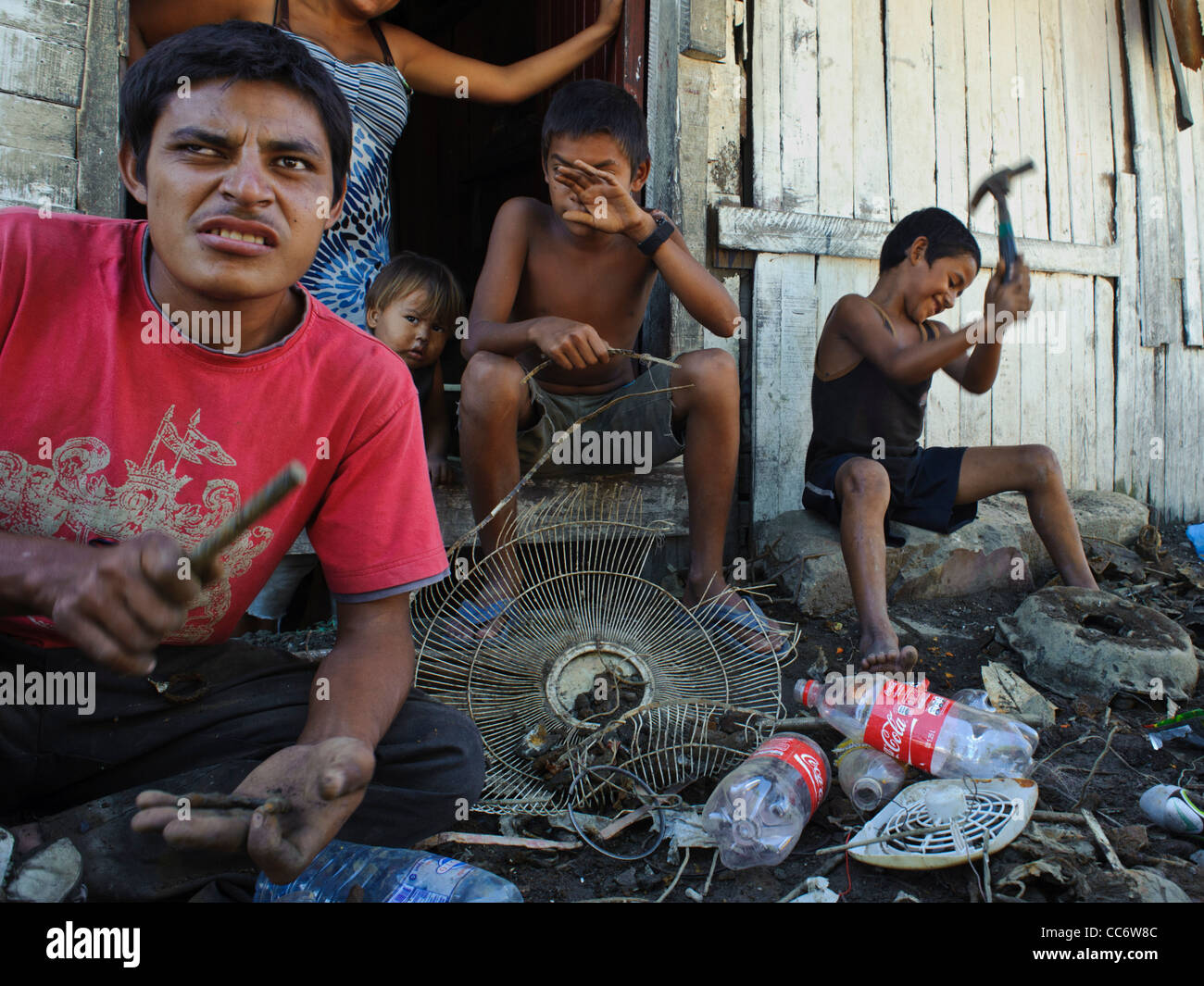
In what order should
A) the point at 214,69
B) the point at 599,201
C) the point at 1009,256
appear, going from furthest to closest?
the point at 1009,256 → the point at 599,201 → the point at 214,69

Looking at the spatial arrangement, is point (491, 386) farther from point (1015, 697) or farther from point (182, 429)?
point (1015, 697)

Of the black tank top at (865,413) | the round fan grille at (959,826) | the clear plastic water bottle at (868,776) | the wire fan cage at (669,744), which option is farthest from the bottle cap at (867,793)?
the black tank top at (865,413)

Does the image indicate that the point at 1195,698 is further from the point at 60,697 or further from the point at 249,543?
the point at 60,697

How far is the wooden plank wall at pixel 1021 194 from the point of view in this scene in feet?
12.4

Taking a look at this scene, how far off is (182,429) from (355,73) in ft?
6.67

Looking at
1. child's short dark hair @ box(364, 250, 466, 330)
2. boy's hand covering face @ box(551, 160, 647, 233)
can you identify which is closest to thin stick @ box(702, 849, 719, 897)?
boy's hand covering face @ box(551, 160, 647, 233)

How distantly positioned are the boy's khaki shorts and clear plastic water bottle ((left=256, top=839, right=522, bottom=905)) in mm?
1631

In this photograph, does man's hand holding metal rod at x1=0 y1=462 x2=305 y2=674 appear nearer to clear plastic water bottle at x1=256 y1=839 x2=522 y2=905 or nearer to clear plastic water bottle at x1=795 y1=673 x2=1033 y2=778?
clear plastic water bottle at x1=256 y1=839 x2=522 y2=905

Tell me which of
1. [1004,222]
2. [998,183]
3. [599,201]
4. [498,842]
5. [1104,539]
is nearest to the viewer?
[498,842]

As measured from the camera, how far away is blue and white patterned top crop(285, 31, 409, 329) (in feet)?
9.66

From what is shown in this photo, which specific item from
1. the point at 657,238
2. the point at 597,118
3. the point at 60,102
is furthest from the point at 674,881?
the point at 60,102

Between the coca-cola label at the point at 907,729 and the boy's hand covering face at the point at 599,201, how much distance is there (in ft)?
5.30

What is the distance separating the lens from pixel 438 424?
3240 millimetres

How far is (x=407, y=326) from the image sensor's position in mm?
3041
